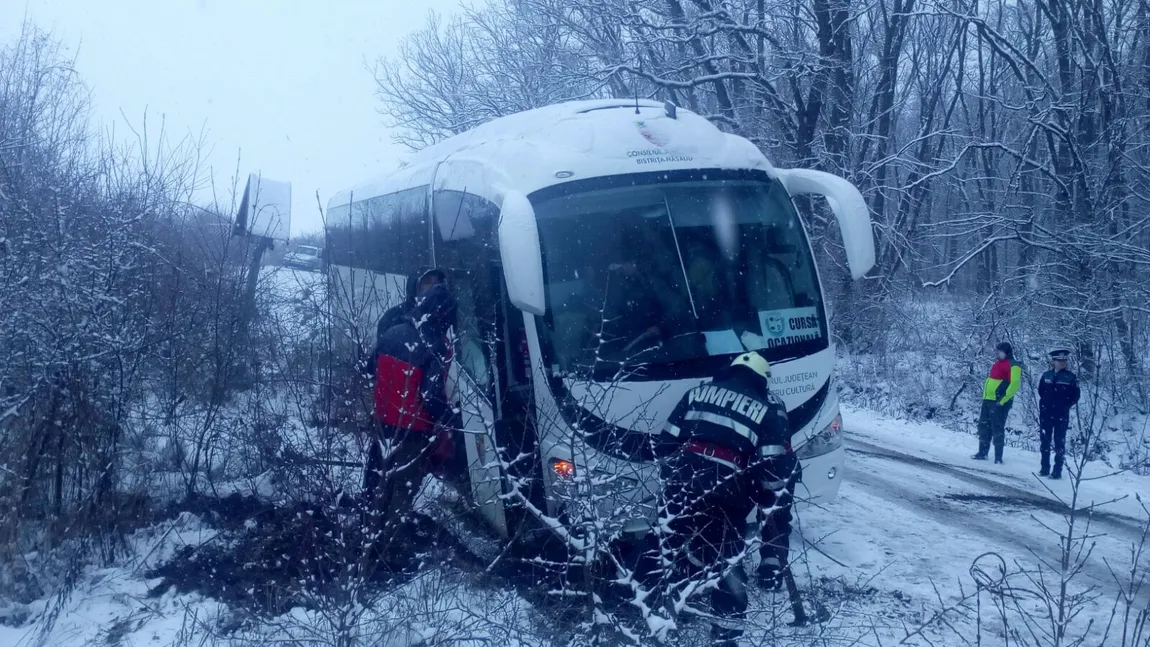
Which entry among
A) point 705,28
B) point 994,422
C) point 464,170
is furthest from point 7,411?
point 705,28

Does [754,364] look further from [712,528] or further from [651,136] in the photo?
[651,136]

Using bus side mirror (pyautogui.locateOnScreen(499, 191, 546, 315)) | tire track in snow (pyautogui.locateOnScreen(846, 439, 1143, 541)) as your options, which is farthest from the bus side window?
tire track in snow (pyautogui.locateOnScreen(846, 439, 1143, 541))

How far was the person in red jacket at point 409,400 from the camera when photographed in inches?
174

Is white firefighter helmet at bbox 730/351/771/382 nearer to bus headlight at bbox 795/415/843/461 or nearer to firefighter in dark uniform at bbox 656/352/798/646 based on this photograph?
firefighter in dark uniform at bbox 656/352/798/646

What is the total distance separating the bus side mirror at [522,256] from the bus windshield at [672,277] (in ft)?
1.51

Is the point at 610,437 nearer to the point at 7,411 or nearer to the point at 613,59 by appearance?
the point at 7,411

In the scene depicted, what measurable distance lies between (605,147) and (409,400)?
8.45 feet

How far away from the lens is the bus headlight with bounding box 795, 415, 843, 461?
6113 millimetres

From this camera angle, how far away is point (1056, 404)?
32.2 feet

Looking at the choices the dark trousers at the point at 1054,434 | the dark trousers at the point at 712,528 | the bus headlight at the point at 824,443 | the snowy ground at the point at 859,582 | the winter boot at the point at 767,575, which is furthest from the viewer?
the dark trousers at the point at 1054,434

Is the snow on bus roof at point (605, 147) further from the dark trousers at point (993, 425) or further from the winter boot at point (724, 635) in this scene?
the dark trousers at point (993, 425)

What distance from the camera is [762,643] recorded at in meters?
3.92

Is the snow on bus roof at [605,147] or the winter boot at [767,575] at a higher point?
the snow on bus roof at [605,147]

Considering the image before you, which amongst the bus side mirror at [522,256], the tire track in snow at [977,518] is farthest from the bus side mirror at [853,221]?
the bus side mirror at [522,256]
